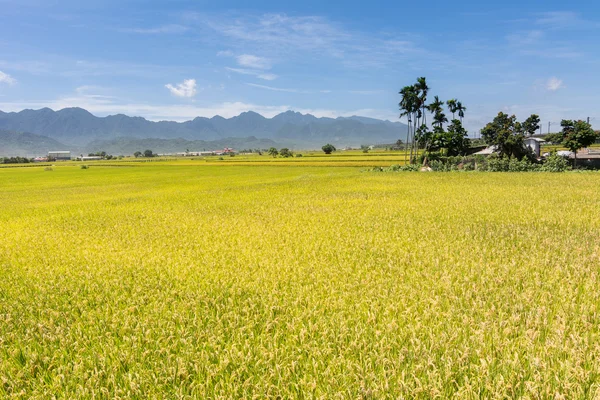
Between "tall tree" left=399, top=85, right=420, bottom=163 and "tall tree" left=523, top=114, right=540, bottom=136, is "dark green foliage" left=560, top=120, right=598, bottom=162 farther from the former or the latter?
"tall tree" left=523, top=114, right=540, bottom=136

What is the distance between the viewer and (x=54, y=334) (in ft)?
16.9

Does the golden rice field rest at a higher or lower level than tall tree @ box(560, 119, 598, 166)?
lower

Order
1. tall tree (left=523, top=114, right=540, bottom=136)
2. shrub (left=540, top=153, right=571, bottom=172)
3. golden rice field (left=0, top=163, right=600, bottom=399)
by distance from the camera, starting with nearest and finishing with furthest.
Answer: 1. golden rice field (left=0, top=163, right=600, bottom=399)
2. shrub (left=540, top=153, right=571, bottom=172)
3. tall tree (left=523, top=114, right=540, bottom=136)

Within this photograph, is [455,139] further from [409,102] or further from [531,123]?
[531,123]

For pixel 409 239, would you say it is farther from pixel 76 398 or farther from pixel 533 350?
pixel 76 398

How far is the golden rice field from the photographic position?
12.1ft

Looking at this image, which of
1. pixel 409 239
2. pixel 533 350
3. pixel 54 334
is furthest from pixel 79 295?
pixel 409 239

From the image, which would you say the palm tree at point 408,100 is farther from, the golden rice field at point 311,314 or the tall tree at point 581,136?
the golden rice field at point 311,314

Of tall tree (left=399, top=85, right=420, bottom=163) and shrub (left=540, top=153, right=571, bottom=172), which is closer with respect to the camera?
shrub (left=540, top=153, right=571, bottom=172)

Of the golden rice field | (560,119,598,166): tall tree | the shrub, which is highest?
(560,119,598,166): tall tree

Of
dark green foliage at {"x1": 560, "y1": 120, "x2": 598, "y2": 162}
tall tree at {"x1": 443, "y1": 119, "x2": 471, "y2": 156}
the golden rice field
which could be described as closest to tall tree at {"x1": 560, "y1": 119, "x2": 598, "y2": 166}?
dark green foliage at {"x1": 560, "y1": 120, "x2": 598, "y2": 162}

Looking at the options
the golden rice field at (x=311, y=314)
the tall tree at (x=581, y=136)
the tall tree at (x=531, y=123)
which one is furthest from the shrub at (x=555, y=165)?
the tall tree at (x=531, y=123)

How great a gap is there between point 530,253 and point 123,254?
10677mm

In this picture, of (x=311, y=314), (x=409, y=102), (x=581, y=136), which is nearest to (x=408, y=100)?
(x=409, y=102)
